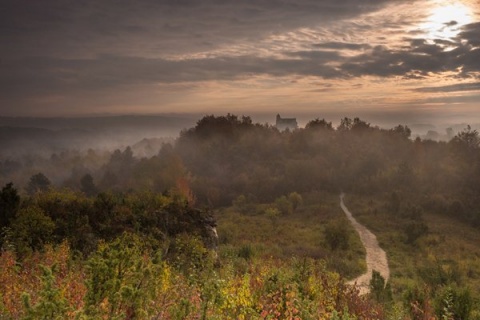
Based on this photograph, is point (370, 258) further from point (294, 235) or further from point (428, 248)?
point (294, 235)

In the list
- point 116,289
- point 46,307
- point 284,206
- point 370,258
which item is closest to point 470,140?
point 284,206

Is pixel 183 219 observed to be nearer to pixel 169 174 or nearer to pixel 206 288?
pixel 206 288

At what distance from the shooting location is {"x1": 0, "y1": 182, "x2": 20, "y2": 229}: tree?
2052 cm

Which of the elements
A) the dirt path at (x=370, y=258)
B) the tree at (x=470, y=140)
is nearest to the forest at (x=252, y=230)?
the tree at (x=470, y=140)

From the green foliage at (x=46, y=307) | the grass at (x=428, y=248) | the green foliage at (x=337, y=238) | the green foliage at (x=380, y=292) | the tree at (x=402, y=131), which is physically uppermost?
the tree at (x=402, y=131)

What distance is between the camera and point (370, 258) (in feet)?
108

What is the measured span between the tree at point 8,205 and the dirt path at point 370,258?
2265cm

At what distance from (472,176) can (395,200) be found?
2042cm

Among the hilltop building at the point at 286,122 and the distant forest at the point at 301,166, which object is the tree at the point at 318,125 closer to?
the distant forest at the point at 301,166

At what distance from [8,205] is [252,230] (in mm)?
27481

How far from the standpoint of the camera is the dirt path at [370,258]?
25883 mm

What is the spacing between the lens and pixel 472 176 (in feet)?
204

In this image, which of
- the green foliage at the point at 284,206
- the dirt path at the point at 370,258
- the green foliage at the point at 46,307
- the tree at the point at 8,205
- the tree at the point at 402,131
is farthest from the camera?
the tree at the point at 402,131

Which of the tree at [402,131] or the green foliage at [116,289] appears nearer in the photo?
the green foliage at [116,289]
